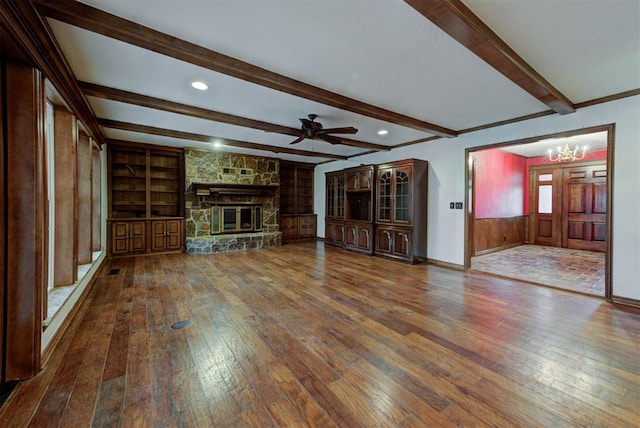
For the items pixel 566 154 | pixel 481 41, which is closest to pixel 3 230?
pixel 481 41

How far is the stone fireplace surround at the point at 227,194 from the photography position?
256 inches

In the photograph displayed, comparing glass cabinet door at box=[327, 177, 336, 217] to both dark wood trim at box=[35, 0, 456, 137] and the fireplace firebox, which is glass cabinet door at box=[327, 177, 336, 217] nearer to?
the fireplace firebox

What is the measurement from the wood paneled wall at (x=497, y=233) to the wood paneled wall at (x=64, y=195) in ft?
23.2

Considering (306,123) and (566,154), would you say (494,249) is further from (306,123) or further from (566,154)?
(306,123)

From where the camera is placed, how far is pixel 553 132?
151 inches

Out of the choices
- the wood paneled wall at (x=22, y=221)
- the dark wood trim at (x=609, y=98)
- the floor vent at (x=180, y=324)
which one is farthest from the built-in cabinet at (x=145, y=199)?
the dark wood trim at (x=609, y=98)

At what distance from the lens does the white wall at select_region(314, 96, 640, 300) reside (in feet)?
10.5

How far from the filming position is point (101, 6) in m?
1.86

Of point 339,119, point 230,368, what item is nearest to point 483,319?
point 230,368

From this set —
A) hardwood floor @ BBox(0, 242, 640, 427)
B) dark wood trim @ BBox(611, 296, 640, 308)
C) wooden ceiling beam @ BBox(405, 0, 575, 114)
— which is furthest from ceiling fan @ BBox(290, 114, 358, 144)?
dark wood trim @ BBox(611, 296, 640, 308)

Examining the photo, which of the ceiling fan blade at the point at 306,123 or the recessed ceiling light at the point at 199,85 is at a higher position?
the recessed ceiling light at the point at 199,85

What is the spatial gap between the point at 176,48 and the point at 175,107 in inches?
63.3

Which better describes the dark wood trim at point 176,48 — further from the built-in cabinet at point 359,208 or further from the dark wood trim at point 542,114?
the built-in cabinet at point 359,208

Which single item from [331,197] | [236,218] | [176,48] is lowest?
[236,218]
